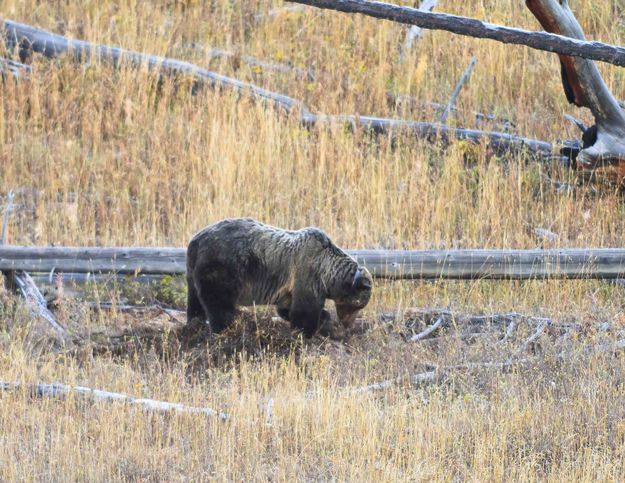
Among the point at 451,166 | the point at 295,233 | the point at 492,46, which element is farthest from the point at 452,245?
the point at 492,46

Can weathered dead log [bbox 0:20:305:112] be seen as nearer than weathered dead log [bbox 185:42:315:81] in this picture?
Yes

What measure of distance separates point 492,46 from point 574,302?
507 cm

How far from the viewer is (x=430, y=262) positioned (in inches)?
332

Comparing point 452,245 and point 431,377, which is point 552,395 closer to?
point 431,377

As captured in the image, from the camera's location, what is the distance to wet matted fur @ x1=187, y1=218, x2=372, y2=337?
768 centimetres

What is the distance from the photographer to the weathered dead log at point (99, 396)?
6.02m

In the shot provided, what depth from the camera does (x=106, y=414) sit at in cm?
595

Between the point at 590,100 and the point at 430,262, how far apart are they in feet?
7.86

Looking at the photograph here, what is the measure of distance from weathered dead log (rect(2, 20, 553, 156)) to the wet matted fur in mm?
3644

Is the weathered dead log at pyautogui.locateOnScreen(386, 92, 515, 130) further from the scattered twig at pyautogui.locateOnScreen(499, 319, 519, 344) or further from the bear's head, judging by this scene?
the bear's head

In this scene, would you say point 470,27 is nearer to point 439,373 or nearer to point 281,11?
point 439,373

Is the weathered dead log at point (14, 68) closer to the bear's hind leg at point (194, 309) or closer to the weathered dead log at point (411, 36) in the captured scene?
the weathered dead log at point (411, 36)

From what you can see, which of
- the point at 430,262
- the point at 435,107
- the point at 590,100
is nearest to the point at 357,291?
the point at 430,262

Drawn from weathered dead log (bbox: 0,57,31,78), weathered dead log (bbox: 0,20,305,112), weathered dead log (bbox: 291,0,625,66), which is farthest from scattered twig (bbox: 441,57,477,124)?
weathered dead log (bbox: 291,0,625,66)
